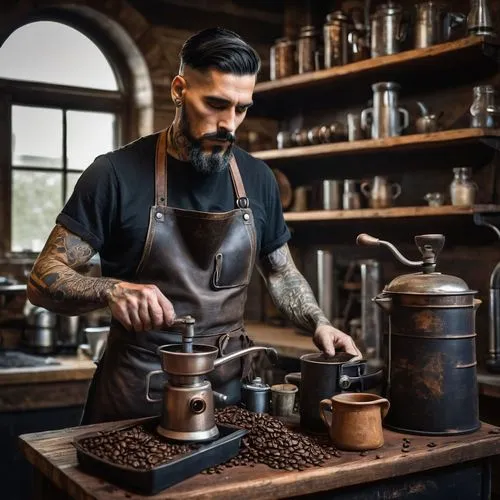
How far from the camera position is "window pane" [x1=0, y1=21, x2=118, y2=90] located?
4.23m

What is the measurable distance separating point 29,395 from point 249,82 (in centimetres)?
200

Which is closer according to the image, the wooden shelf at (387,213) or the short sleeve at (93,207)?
the short sleeve at (93,207)

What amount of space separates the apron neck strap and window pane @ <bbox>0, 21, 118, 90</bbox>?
2111 millimetres

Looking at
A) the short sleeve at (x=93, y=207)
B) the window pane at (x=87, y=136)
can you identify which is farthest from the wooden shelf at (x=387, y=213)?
the short sleeve at (x=93, y=207)

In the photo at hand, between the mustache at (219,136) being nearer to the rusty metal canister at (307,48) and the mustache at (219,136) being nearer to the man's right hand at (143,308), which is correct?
the man's right hand at (143,308)

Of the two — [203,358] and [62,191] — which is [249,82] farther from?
[62,191]

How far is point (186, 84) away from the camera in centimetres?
229

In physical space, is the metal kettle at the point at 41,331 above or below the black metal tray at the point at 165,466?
above

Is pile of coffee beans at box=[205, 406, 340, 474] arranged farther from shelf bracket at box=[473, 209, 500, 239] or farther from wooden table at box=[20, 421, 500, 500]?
shelf bracket at box=[473, 209, 500, 239]

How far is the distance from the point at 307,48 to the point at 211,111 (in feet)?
7.15

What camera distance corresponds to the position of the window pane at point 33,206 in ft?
14.0

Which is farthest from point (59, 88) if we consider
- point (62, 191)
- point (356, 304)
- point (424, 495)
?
point (424, 495)

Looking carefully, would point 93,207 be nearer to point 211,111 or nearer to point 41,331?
point 211,111

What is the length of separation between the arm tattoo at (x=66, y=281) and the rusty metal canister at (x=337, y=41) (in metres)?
2.30
